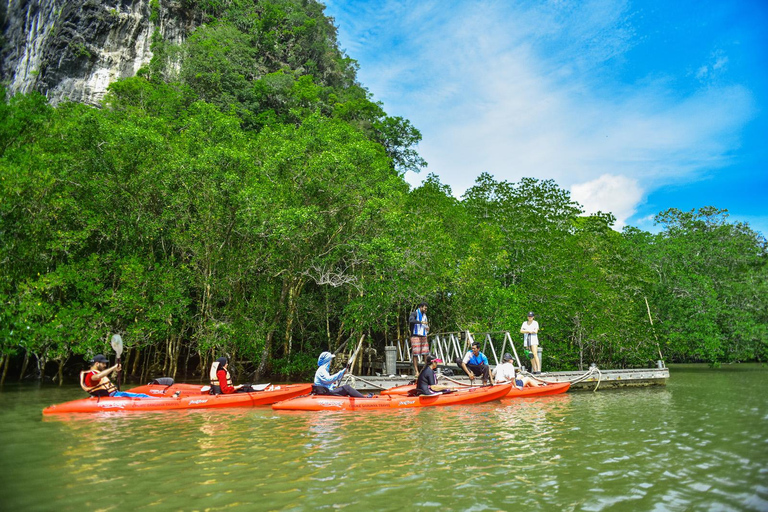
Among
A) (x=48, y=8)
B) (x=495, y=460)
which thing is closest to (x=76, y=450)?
(x=495, y=460)

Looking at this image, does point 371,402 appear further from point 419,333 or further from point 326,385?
point 419,333

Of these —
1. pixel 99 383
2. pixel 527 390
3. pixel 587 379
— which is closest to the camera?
pixel 99 383

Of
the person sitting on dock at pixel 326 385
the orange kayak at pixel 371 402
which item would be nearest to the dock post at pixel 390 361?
the orange kayak at pixel 371 402

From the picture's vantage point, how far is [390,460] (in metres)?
6.16

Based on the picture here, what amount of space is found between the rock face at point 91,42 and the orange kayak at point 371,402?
37.4 meters

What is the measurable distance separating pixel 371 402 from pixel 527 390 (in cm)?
498

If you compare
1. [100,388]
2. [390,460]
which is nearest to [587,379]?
[390,460]

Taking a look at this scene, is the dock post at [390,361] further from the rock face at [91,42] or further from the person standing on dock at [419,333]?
the rock face at [91,42]

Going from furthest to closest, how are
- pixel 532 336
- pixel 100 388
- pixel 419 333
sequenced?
pixel 532 336 < pixel 419 333 < pixel 100 388

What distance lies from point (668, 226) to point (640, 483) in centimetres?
3041

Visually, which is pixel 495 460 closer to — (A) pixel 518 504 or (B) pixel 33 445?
(A) pixel 518 504

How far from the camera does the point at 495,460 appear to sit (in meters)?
6.12

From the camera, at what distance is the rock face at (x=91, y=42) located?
41.2 meters

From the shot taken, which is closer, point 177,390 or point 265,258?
point 177,390
